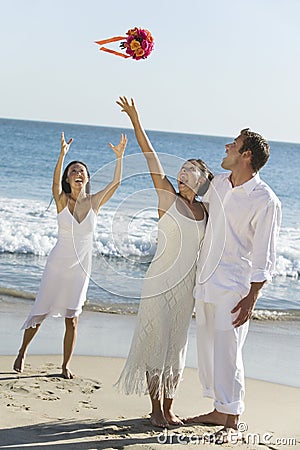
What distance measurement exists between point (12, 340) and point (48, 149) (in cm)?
3475

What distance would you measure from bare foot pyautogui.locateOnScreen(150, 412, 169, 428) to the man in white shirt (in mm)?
349

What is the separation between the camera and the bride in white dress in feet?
16.5

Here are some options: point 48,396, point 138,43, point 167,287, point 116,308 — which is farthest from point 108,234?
point 167,287

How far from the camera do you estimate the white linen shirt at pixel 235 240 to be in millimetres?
4848

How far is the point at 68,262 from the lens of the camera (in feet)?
20.4

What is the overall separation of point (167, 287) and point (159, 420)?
31.1 inches

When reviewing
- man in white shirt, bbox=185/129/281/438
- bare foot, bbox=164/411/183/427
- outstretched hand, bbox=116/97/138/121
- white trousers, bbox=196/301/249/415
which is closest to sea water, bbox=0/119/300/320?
outstretched hand, bbox=116/97/138/121

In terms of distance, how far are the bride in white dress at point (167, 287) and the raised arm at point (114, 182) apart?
457 millimetres

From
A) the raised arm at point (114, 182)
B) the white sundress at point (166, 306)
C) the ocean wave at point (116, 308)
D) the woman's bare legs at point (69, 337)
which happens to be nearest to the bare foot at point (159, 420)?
the white sundress at point (166, 306)

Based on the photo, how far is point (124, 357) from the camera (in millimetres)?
6883

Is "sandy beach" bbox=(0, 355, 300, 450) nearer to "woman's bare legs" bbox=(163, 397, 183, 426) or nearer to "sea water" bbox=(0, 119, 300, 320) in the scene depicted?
"woman's bare legs" bbox=(163, 397, 183, 426)

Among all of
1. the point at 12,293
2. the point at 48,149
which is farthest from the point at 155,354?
the point at 48,149

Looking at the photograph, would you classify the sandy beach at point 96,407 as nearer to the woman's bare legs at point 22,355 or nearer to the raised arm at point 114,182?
the woman's bare legs at point 22,355

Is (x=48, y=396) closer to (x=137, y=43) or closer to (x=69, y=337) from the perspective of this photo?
(x=69, y=337)
